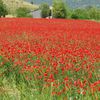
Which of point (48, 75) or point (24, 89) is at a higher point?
point (48, 75)

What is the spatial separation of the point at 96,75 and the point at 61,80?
2.22 ft

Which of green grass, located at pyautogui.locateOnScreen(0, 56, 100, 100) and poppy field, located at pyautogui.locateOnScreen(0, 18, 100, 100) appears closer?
green grass, located at pyautogui.locateOnScreen(0, 56, 100, 100)

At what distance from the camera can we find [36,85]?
24.1 ft

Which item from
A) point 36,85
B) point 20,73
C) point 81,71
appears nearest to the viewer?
point 36,85

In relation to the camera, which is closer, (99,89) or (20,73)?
(99,89)

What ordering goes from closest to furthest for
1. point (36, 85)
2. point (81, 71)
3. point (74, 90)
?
1. point (74, 90)
2. point (36, 85)
3. point (81, 71)

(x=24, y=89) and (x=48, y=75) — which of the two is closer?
(x=24, y=89)

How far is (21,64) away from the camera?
8.59m

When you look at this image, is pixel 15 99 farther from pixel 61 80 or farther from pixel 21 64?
pixel 21 64

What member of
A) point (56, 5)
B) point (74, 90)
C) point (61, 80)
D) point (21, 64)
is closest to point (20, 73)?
point (21, 64)

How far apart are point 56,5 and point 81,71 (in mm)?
67349

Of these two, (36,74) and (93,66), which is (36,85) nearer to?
(36,74)

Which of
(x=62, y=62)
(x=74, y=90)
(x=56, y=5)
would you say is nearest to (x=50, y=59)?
(x=62, y=62)

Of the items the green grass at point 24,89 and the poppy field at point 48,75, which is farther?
the poppy field at point 48,75
